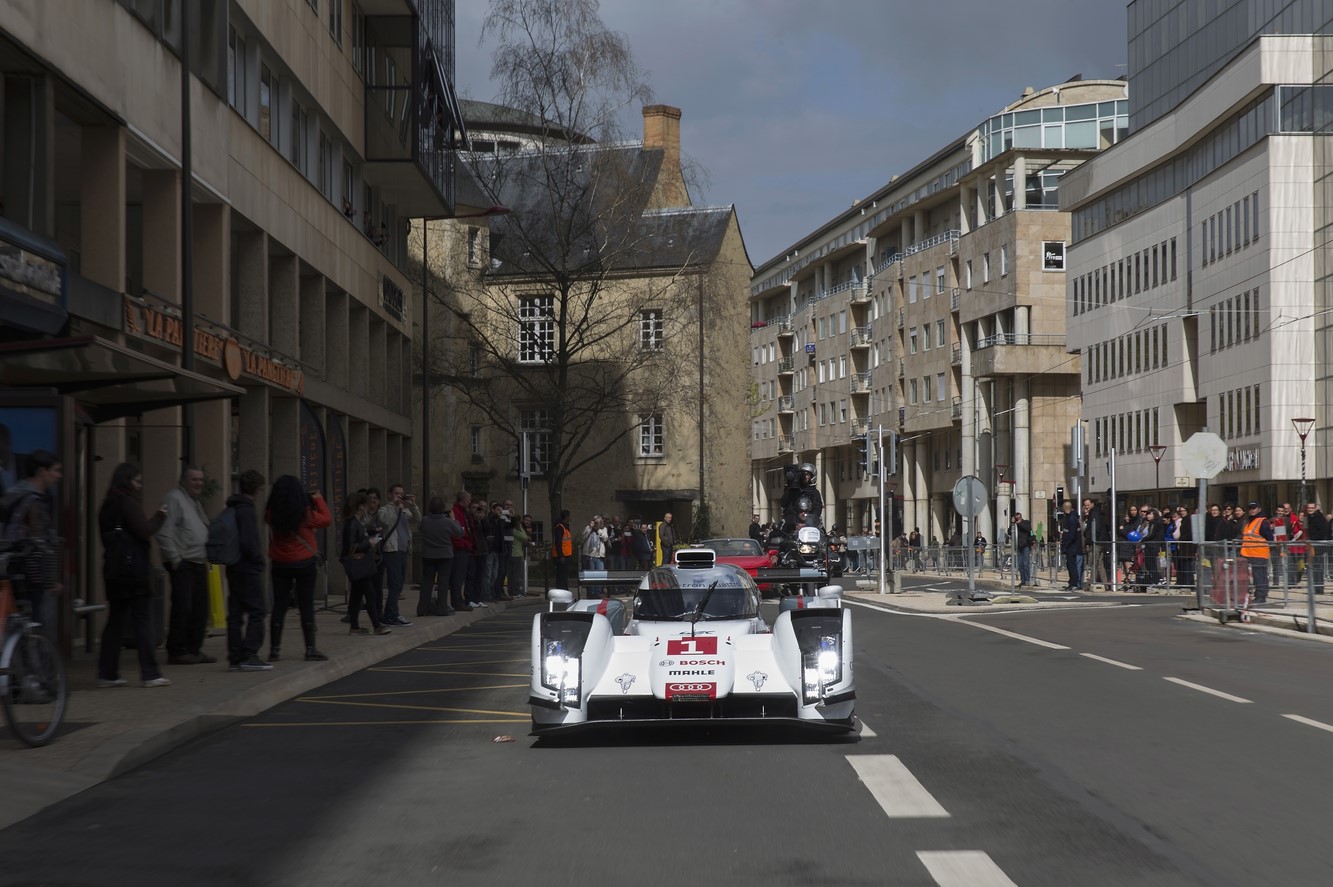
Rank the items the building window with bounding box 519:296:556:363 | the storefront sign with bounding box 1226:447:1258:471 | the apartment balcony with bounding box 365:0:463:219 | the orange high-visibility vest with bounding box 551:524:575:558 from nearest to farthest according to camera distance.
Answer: the orange high-visibility vest with bounding box 551:524:575:558 < the apartment balcony with bounding box 365:0:463:219 < the building window with bounding box 519:296:556:363 < the storefront sign with bounding box 1226:447:1258:471

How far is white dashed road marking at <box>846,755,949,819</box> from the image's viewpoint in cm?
825

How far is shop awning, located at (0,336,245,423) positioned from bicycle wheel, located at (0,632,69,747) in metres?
3.23

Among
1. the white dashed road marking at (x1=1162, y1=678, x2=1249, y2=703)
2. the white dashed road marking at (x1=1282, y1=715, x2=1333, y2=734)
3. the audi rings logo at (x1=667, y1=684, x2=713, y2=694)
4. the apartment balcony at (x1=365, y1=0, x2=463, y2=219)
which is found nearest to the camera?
the audi rings logo at (x1=667, y1=684, x2=713, y2=694)

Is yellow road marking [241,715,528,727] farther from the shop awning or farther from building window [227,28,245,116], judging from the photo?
building window [227,28,245,116]

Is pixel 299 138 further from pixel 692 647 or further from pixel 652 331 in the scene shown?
pixel 692 647

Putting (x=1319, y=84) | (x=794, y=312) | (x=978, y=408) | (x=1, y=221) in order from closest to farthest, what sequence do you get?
(x=1, y=221) < (x=1319, y=84) < (x=978, y=408) < (x=794, y=312)

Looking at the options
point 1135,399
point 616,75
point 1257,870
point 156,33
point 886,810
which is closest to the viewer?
point 1257,870

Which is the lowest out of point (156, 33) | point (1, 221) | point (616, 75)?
point (1, 221)

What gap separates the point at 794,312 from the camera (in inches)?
5022

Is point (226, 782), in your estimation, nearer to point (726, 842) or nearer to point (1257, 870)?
point (726, 842)

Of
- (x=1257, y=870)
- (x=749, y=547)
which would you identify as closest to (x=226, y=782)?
(x=1257, y=870)

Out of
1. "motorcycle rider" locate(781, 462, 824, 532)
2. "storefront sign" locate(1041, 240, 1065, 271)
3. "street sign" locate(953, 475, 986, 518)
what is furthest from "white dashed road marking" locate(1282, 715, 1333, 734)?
"storefront sign" locate(1041, 240, 1065, 271)

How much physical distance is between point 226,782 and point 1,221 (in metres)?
8.95

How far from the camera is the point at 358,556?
20938mm
